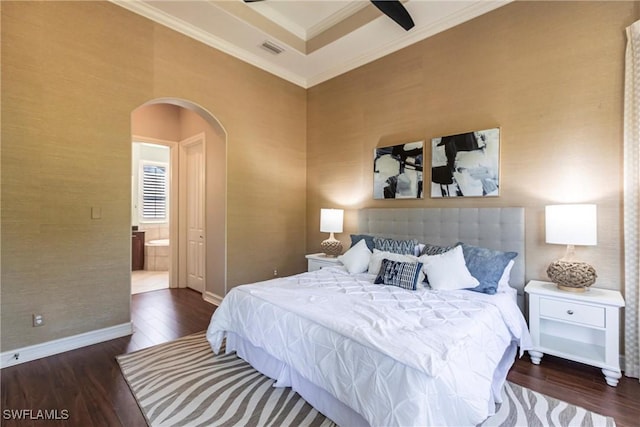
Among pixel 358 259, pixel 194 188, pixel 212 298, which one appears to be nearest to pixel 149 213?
pixel 194 188

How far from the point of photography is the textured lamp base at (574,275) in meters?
2.36

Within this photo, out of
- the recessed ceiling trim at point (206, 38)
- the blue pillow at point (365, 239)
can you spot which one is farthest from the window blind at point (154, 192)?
the blue pillow at point (365, 239)

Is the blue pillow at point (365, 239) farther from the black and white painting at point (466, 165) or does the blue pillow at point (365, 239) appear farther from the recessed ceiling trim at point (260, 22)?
the recessed ceiling trim at point (260, 22)

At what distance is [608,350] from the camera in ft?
7.29

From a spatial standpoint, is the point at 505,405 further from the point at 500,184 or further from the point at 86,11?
the point at 86,11

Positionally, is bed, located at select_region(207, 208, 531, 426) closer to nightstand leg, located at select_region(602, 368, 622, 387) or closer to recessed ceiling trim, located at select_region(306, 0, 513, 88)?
nightstand leg, located at select_region(602, 368, 622, 387)

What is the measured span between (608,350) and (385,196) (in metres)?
2.48

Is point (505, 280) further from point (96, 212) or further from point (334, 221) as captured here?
point (96, 212)

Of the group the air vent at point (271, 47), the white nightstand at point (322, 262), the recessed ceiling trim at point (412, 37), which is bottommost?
the white nightstand at point (322, 262)

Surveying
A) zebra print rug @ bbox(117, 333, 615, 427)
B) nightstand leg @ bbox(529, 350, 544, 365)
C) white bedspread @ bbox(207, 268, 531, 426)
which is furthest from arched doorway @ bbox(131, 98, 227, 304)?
nightstand leg @ bbox(529, 350, 544, 365)

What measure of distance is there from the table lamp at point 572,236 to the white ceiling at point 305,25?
2195 mm

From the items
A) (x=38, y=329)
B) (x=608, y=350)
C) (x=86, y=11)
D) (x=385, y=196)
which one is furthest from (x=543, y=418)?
(x=86, y=11)

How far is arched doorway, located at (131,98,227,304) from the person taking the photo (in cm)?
410

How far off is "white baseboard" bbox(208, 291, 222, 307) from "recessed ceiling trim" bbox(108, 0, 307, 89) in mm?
3369
